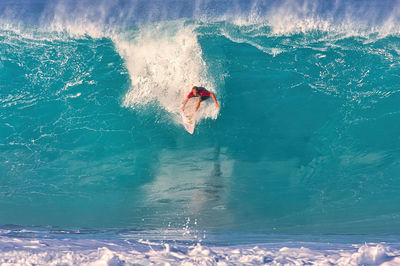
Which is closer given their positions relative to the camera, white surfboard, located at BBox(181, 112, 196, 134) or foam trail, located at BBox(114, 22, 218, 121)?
white surfboard, located at BBox(181, 112, 196, 134)

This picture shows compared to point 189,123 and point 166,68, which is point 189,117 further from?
point 166,68

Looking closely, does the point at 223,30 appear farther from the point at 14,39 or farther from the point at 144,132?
the point at 14,39

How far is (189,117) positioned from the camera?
8812mm

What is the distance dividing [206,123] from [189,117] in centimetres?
45

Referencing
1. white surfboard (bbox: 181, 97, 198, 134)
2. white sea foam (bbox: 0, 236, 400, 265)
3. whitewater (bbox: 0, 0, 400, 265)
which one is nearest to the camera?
white sea foam (bbox: 0, 236, 400, 265)

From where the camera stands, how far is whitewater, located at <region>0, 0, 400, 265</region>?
25.8 ft

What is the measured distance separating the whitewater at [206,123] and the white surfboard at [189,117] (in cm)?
16

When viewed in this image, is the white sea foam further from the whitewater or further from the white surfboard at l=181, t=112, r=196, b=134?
the white surfboard at l=181, t=112, r=196, b=134

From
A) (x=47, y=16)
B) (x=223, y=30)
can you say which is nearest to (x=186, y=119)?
(x=223, y=30)

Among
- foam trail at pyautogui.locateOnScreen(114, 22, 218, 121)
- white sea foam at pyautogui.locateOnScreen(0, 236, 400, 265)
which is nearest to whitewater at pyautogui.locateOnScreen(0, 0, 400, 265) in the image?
foam trail at pyautogui.locateOnScreen(114, 22, 218, 121)

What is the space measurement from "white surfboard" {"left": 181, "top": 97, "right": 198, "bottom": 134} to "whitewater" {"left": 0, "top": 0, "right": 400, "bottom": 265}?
0.53ft

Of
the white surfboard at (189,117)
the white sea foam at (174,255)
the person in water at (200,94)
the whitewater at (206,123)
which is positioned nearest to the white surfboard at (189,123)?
the white surfboard at (189,117)

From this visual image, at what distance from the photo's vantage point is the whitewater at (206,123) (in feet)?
25.8

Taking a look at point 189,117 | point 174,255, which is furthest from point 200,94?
point 174,255
